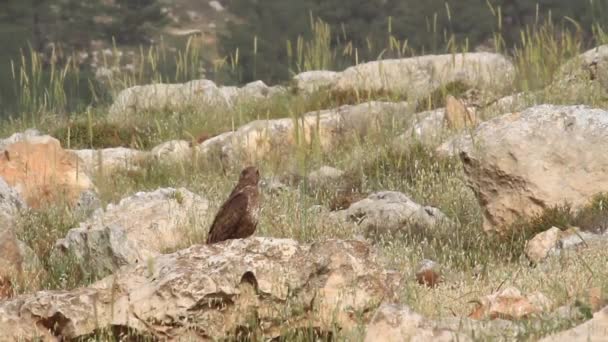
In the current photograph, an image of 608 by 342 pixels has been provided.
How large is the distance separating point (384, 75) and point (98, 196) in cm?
654

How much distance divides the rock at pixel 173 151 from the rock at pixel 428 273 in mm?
4829

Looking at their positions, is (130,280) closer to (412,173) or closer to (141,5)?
(412,173)

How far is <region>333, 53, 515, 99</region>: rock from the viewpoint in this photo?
52.9ft

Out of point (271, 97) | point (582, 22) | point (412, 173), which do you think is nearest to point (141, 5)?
point (582, 22)

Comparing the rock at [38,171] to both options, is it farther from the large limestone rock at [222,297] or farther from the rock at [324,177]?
the large limestone rock at [222,297]

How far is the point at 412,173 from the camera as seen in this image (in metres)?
11.9

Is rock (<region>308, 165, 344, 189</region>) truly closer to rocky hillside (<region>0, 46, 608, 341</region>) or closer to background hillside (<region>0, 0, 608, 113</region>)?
rocky hillside (<region>0, 46, 608, 341</region>)

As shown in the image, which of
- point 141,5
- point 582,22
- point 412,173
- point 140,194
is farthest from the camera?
point 141,5

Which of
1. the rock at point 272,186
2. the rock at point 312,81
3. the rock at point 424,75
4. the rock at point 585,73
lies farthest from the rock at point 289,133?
the rock at point 312,81

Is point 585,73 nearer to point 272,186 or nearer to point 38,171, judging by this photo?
point 272,186

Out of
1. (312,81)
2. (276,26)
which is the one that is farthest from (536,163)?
(276,26)

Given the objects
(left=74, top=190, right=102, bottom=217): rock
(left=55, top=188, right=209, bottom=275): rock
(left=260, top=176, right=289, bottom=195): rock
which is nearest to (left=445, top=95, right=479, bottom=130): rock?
(left=260, top=176, right=289, bottom=195): rock

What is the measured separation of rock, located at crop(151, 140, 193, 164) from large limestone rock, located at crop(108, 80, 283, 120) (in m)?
2.28

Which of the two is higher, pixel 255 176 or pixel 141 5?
pixel 255 176
